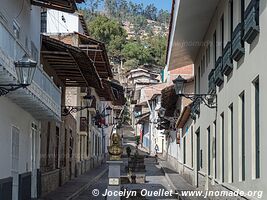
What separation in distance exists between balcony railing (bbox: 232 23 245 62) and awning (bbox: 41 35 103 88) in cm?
842

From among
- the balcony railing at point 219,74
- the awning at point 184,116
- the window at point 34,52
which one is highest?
the window at point 34,52

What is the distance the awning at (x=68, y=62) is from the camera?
21.9m

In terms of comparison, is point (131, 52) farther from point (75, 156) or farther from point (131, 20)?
point (75, 156)

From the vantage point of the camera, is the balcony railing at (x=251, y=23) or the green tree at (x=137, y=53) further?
the green tree at (x=137, y=53)

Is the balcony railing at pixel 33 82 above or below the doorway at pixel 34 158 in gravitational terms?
above

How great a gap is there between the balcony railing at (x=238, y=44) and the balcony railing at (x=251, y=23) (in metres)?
0.65

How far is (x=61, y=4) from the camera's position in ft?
60.4

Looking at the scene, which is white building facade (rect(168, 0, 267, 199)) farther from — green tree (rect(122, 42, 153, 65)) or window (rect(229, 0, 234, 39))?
green tree (rect(122, 42, 153, 65))

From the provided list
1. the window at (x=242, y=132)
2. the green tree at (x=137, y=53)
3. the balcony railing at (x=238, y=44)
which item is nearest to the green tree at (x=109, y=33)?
the green tree at (x=137, y=53)

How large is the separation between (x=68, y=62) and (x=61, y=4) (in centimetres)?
583

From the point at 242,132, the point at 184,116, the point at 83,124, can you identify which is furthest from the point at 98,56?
the point at 242,132

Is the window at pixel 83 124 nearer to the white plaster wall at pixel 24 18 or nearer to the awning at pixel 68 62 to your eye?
the awning at pixel 68 62

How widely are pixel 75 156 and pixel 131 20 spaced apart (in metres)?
142

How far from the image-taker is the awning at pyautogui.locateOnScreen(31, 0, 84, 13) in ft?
58.6
